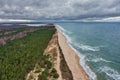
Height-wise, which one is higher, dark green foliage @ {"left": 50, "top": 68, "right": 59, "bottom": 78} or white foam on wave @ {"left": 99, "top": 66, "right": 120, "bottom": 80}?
dark green foliage @ {"left": 50, "top": 68, "right": 59, "bottom": 78}

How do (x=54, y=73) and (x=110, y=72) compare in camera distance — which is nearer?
(x=54, y=73)

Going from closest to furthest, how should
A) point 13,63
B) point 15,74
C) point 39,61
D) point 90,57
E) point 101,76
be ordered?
point 15,74, point 101,76, point 13,63, point 39,61, point 90,57

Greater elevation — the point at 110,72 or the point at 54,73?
the point at 54,73

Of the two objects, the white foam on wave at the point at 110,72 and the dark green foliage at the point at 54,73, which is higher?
the dark green foliage at the point at 54,73

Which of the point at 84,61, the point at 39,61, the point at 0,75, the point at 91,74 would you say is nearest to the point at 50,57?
the point at 39,61

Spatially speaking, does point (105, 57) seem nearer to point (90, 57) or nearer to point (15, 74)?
point (90, 57)

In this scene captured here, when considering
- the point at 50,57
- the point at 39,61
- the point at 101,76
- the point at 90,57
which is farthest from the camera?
the point at 90,57

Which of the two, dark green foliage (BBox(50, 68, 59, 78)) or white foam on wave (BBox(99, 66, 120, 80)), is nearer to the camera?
dark green foliage (BBox(50, 68, 59, 78))

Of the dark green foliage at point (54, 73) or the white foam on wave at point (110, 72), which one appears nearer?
the dark green foliage at point (54, 73)
